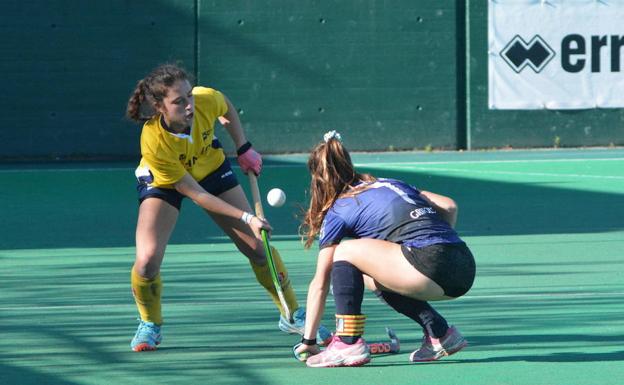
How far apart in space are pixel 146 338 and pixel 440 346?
1471mm

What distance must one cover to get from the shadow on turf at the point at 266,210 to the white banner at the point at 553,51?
4880 mm

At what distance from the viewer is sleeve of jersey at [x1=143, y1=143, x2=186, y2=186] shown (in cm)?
643

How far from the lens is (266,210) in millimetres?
12406

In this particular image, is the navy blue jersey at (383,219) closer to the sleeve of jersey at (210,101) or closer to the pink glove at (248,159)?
the pink glove at (248,159)

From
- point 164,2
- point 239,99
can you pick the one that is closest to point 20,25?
point 164,2

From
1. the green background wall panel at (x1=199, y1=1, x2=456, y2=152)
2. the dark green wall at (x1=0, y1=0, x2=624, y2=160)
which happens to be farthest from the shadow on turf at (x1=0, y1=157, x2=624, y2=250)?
the green background wall panel at (x1=199, y1=1, x2=456, y2=152)

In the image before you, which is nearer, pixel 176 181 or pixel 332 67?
pixel 176 181

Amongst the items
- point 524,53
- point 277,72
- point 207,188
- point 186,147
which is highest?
point 524,53

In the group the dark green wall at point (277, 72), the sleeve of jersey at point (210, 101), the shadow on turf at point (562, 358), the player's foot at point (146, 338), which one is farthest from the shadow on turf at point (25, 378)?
the dark green wall at point (277, 72)

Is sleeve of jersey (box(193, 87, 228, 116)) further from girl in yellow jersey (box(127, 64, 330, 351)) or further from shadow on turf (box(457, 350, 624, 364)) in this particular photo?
shadow on turf (box(457, 350, 624, 364))

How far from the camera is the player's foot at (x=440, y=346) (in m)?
5.94

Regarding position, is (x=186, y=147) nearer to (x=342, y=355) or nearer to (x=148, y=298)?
(x=148, y=298)

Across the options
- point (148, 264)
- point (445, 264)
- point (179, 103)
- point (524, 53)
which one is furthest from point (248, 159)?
point (524, 53)

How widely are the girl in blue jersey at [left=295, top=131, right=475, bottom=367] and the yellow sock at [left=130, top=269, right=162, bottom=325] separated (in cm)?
91
